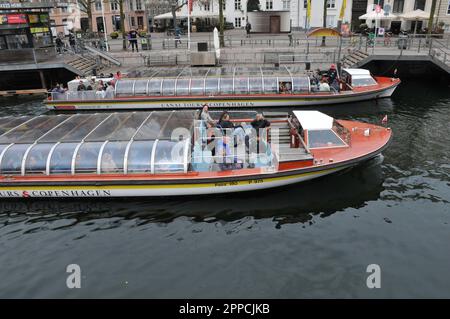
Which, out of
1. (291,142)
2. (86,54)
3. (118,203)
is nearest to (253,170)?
(291,142)

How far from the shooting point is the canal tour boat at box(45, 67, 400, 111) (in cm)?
2577

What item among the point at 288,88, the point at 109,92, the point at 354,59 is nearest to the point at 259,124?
the point at 288,88

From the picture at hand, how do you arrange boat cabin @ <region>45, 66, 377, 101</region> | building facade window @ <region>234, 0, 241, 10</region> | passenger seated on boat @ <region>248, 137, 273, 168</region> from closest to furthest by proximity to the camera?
passenger seated on boat @ <region>248, 137, 273, 168</region>, boat cabin @ <region>45, 66, 377, 101</region>, building facade window @ <region>234, 0, 241, 10</region>

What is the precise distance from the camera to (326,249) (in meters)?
11.9

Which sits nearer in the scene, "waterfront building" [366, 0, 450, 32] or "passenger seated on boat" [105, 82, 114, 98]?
"passenger seated on boat" [105, 82, 114, 98]

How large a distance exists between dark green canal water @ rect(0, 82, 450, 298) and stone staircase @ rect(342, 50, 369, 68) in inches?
670

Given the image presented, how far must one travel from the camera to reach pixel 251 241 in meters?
12.4

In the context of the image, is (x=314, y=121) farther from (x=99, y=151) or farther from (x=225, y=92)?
(x=225, y=92)

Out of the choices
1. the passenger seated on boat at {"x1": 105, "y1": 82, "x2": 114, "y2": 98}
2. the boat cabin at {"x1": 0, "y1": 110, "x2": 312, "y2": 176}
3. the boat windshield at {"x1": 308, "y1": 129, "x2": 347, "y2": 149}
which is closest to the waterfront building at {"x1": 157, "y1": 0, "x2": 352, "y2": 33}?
the passenger seated on boat at {"x1": 105, "y1": 82, "x2": 114, "y2": 98}

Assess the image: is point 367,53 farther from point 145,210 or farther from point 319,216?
point 145,210

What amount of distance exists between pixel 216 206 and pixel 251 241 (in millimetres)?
2468

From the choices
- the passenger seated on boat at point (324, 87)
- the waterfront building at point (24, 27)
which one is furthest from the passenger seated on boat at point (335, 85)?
the waterfront building at point (24, 27)

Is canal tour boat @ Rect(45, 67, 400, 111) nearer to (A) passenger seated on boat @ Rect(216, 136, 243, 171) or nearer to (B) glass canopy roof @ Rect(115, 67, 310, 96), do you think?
(B) glass canopy roof @ Rect(115, 67, 310, 96)

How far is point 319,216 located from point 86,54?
3096 cm
